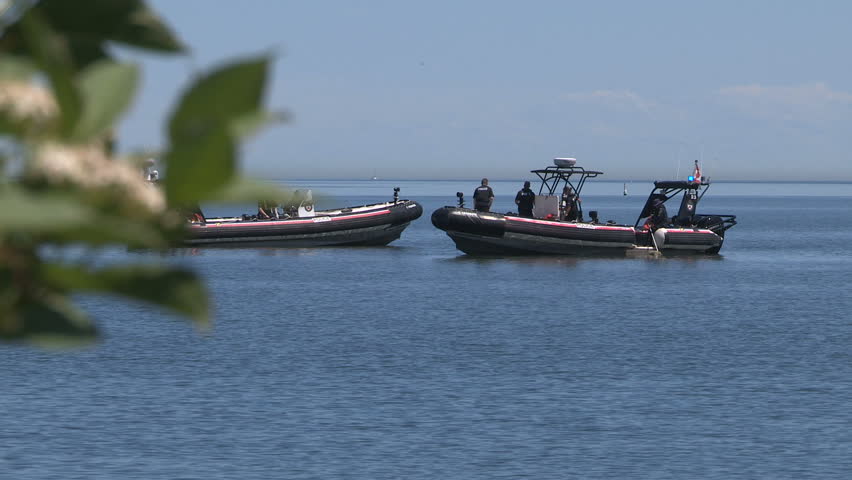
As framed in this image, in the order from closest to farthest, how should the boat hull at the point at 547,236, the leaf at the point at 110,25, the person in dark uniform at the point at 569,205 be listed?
the leaf at the point at 110,25 < the boat hull at the point at 547,236 < the person in dark uniform at the point at 569,205

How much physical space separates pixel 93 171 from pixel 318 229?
1984 inches

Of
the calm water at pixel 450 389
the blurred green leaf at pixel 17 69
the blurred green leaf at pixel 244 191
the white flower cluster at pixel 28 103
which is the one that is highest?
the blurred green leaf at pixel 17 69

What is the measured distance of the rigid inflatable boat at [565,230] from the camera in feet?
145

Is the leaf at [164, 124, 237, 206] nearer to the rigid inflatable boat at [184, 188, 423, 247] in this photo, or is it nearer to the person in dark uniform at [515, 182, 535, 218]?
the person in dark uniform at [515, 182, 535, 218]

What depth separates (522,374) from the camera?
1025 inches

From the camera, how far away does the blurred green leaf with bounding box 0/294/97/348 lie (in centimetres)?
83

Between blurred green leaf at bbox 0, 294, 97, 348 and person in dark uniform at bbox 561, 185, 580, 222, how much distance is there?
44.6 metres

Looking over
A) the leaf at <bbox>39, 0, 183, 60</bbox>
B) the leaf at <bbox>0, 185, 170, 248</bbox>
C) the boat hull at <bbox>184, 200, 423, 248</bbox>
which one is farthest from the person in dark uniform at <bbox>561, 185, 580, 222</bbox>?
the leaf at <bbox>0, 185, 170, 248</bbox>

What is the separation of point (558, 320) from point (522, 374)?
438 inches

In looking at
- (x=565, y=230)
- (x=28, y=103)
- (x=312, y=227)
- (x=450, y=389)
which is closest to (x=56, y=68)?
(x=28, y=103)

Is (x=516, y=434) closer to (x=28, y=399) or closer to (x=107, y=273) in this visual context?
(x=28, y=399)

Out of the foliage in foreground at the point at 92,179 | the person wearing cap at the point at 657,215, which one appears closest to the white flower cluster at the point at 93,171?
the foliage in foreground at the point at 92,179

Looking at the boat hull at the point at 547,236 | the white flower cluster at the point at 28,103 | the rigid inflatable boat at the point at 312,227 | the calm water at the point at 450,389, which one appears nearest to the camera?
the white flower cluster at the point at 28,103

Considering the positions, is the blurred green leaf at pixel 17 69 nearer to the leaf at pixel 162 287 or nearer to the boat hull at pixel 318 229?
the leaf at pixel 162 287
